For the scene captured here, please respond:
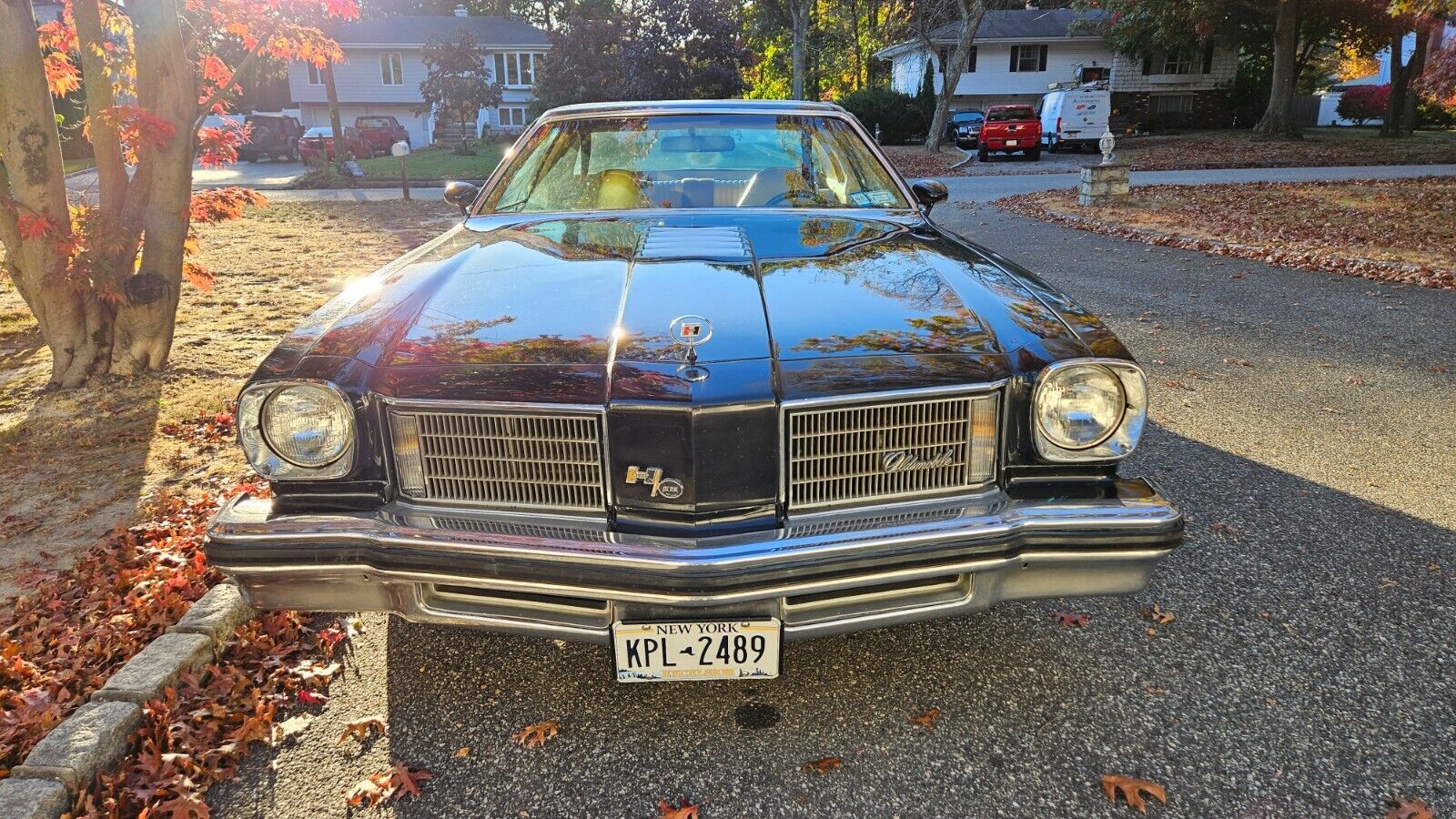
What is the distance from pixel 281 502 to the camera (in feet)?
7.45

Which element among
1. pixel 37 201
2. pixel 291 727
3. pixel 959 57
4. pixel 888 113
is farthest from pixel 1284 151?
pixel 291 727

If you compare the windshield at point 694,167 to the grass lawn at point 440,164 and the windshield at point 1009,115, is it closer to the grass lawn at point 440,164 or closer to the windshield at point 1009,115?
the grass lawn at point 440,164

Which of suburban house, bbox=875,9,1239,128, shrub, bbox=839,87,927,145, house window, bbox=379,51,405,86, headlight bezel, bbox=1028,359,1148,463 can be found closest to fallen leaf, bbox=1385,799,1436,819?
headlight bezel, bbox=1028,359,1148,463

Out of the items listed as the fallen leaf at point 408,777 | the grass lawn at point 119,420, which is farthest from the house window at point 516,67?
the fallen leaf at point 408,777

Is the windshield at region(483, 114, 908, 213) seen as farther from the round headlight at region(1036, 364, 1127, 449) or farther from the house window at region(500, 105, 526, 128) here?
the house window at region(500, 105, 526, 128)

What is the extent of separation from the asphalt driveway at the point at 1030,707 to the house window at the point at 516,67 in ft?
138

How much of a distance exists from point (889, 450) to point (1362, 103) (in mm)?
46287

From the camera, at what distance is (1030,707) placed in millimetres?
2471

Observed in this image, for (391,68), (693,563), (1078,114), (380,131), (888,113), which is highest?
(391,68)

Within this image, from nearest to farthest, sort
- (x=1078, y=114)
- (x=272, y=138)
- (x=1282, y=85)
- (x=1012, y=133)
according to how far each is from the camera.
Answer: (x=1012, y=133) → (x=1282, y=85) → (x=1078, y=114) → (x=272, y=138)

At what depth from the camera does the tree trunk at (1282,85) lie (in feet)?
88.6

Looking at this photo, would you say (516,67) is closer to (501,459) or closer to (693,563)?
(501,459)

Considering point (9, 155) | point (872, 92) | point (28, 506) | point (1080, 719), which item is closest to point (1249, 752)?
point (1080, 719)

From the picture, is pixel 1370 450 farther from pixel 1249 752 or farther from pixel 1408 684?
pixel 1249 752
